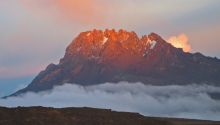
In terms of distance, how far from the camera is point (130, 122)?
143 m

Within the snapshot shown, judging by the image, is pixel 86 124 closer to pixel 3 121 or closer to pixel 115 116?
pixel 115 116

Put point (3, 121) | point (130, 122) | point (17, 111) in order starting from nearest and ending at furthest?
point (3, 121), point (17, 111), point (130, 122)

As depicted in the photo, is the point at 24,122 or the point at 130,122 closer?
the point at 24,122

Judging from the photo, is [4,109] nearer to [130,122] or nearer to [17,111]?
[17,111]

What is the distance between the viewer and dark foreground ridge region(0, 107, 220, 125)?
12888cm

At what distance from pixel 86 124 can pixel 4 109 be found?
2157 centimetres

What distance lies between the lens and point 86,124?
135 metres

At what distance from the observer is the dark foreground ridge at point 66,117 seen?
423ft

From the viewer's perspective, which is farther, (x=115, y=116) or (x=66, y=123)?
(x=115, y=116)

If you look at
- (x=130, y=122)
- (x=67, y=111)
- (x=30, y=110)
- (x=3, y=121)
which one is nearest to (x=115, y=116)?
(x=130, y=122)

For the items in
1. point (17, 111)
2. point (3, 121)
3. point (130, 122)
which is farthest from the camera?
point (130, 122)

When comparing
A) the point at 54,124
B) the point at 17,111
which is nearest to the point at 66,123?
the point at 54,124

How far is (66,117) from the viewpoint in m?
137

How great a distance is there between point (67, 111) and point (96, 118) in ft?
27.1
